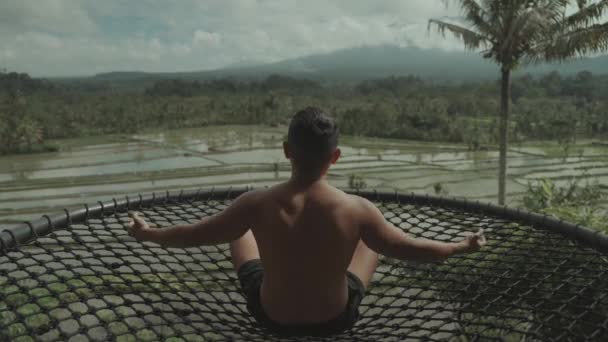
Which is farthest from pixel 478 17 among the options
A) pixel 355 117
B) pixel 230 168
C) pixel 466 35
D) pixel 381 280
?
pixel 355 117

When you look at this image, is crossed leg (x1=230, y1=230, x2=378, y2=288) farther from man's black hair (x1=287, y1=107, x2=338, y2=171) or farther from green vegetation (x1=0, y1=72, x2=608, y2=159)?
green vegetation (x1=0, y1=72, x2=608, y2=159)

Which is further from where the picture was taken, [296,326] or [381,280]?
[381,280]

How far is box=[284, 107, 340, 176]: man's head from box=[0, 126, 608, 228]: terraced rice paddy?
9.03 meters

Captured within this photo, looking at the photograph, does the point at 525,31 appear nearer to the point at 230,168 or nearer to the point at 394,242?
the point at 394,242

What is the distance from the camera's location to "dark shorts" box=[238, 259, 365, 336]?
1222 mm

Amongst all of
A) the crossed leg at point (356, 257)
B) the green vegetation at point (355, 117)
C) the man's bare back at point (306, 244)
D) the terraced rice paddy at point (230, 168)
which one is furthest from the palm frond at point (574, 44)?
the green vegetation at point (355, 117)

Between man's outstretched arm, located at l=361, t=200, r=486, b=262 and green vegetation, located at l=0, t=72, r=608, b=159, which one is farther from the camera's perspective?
green vegetation, located at l=0, t=72, r=608, b=159

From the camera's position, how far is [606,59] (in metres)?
134

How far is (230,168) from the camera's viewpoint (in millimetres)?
15375

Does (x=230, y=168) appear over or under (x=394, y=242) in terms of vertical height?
under

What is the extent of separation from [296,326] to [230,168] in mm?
14337

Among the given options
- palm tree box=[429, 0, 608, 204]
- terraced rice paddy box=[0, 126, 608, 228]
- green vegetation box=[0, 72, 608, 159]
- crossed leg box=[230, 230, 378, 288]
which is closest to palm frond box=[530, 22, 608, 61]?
palm tree box=[429, 0, 608, 204]

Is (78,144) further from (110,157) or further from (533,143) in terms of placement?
(533,143)

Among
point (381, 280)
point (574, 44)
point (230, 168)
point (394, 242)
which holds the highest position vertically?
point (574, 44)
